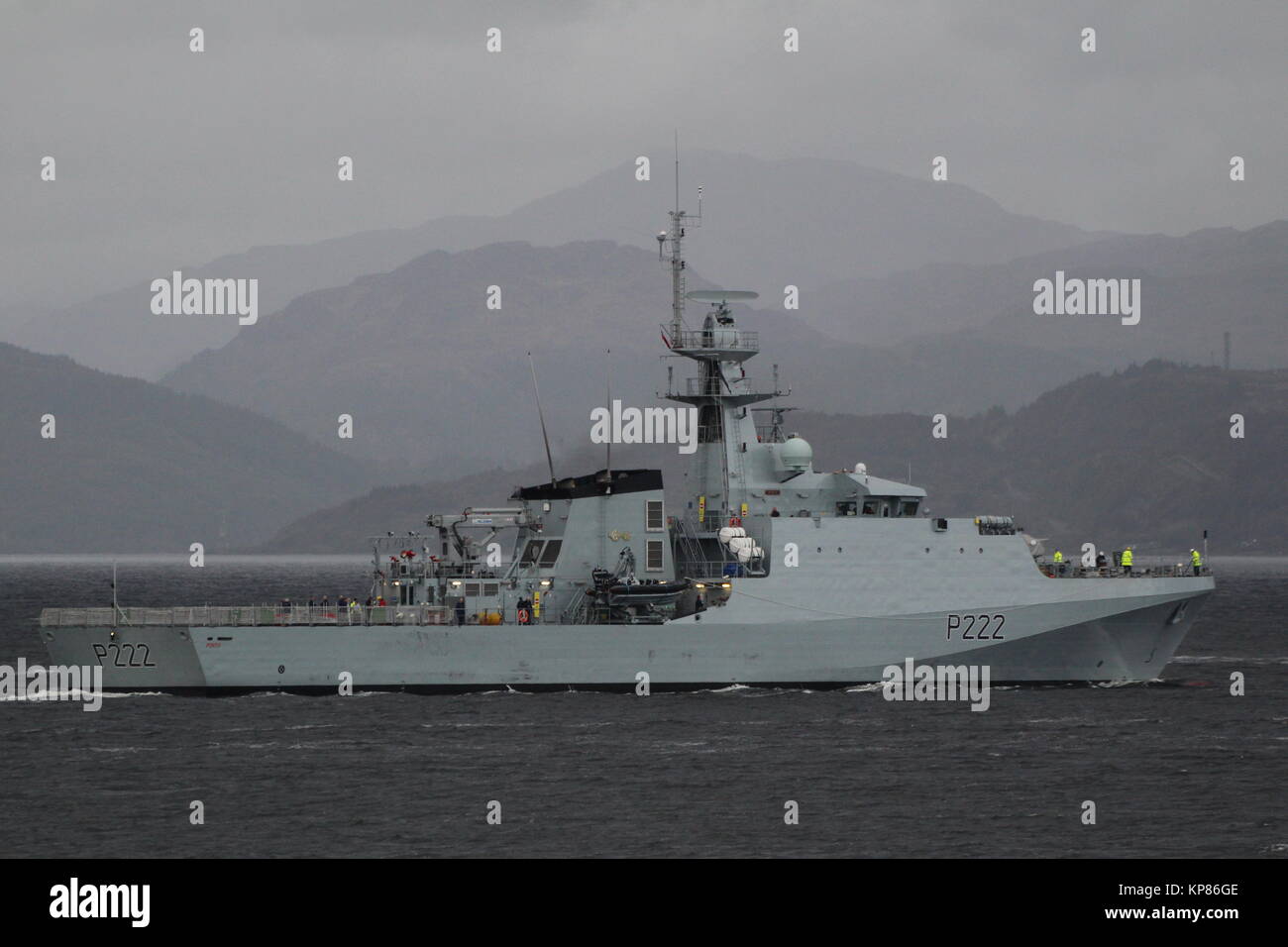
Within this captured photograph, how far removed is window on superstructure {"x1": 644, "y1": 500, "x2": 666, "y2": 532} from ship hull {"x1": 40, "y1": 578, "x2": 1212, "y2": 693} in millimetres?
2700

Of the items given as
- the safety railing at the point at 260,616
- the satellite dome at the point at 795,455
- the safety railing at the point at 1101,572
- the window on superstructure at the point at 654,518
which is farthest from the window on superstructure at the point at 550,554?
the safety railing at the point at 1101,572

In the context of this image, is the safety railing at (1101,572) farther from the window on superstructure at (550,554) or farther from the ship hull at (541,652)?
the window on superstructure at (550,554)

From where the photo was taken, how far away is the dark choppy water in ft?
77.7

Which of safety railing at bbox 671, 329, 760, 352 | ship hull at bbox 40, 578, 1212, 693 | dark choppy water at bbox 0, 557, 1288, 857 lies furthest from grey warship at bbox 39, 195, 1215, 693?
safety railing at bbox 671, 329, 760, 352

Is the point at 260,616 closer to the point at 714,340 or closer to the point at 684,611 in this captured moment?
the point at 684,611

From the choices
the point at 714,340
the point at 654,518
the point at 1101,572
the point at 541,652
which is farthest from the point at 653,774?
the point at 1101,572

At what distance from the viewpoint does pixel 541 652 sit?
120 ft

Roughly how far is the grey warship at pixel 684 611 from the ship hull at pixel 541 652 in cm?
4

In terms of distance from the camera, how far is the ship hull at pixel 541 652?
1438 inches

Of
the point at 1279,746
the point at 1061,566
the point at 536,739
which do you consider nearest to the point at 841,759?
the point at 536,739

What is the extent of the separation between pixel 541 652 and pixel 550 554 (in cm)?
263

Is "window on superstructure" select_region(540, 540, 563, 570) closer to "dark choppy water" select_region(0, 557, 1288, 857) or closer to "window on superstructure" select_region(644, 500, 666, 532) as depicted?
"window on superstructure" select_region(644, 500, 666, 532)

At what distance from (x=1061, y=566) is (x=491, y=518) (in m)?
13.0
